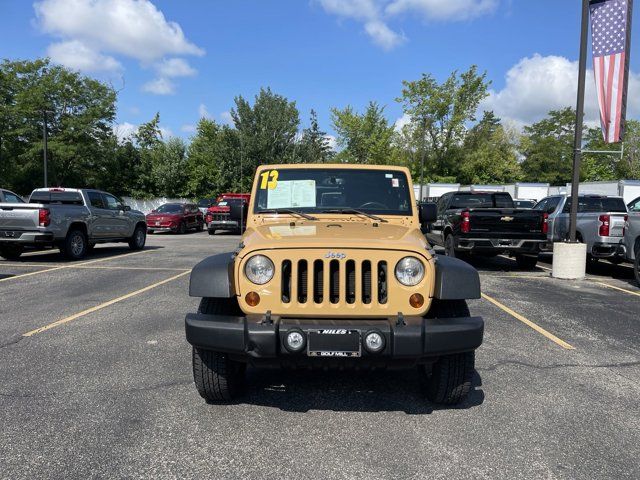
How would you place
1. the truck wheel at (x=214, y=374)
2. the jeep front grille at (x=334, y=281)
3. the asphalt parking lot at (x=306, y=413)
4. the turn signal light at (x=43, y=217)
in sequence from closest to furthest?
the asphalt parking lot at (x=306, y=413), the jeep front grille at (x=334, y=281), the truck wheel at (x=214, y=374), the turn signal light at (x=43, y=217)

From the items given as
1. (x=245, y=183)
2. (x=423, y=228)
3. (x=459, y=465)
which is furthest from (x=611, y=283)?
(x=245, y=183)

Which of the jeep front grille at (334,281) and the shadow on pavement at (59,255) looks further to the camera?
the shadow on pavement at (59,255)

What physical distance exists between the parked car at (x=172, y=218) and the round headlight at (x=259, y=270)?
2143 centimetres

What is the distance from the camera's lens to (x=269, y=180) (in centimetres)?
490

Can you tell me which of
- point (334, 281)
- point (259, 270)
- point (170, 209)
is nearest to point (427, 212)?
point (334, 281)

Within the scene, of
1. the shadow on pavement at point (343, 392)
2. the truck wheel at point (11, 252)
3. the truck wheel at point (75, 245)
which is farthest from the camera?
the truck wheel at point (11, 252)

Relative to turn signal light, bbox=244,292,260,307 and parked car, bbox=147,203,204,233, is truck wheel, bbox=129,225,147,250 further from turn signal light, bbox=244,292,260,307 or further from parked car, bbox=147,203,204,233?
turn signal light, bbox=244,292,260,307

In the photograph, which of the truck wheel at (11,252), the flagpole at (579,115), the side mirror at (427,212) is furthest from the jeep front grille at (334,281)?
the truck wheel at (11,252)

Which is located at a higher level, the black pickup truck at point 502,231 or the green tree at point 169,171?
the green tree at point 169,171

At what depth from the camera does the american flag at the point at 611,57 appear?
10.4 metres

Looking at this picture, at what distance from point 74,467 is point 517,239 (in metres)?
9.64

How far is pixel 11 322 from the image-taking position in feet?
20.5

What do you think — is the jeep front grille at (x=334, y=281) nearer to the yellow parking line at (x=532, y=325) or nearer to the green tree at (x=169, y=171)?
the yellow parking line at (x=532, y=325)

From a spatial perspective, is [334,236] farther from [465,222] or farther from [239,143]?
[239,143]
